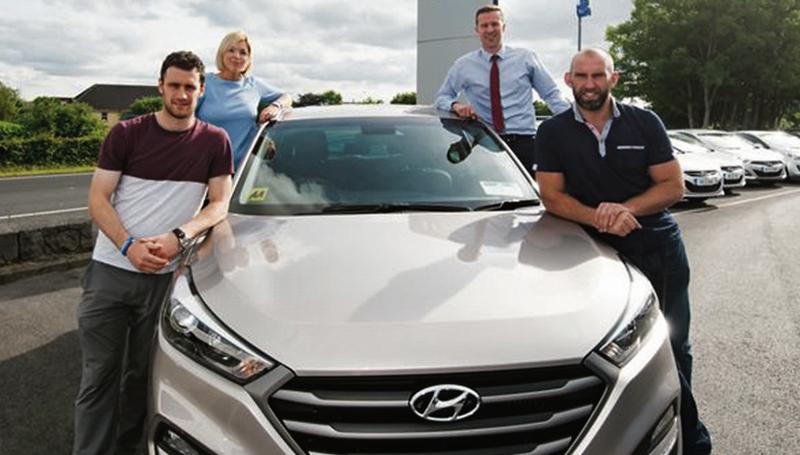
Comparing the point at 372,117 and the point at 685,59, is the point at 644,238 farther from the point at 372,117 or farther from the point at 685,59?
the point at 685,59

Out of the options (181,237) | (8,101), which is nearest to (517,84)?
(181,237)

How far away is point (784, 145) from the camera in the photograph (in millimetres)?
18672

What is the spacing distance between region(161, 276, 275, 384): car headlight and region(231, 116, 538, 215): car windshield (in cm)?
85

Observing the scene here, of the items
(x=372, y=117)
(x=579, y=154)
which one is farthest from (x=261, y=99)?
(x=579, y=154)

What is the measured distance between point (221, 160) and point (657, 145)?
187cm

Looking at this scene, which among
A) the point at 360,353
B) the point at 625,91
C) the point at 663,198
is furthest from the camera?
the point at 625,91

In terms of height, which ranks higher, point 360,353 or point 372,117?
point 372,117

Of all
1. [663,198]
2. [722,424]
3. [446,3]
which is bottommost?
[722,424]

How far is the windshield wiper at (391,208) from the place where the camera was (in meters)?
2.87

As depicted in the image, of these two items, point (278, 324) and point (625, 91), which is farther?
point (625, 91)

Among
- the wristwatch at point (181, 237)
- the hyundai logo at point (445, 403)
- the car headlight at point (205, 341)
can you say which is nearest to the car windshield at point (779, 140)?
the wristwatch at point (181, 237)

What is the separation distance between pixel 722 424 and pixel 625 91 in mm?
39423

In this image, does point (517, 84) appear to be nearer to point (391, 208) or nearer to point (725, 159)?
point (391, 208)

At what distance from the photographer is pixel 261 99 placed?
178 inches
